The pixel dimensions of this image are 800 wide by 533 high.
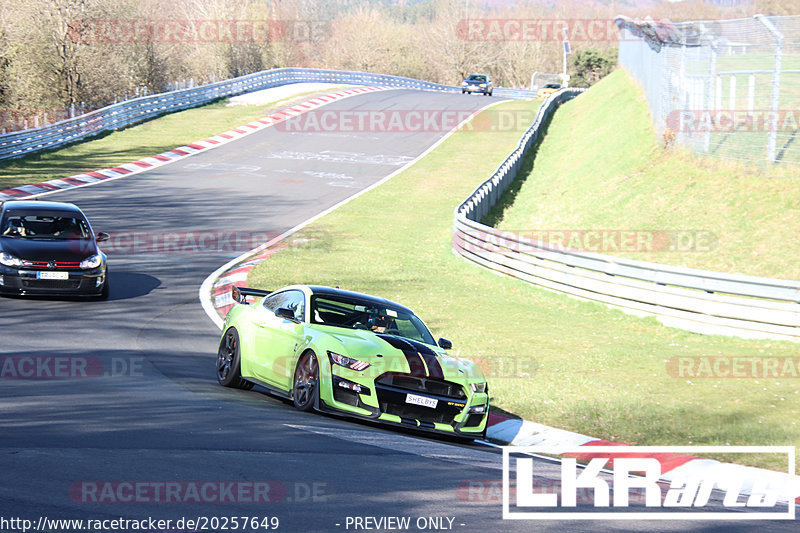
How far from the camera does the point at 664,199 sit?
23.2 metres

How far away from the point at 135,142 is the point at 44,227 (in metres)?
24.3

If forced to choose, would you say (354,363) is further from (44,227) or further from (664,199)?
(664,199)

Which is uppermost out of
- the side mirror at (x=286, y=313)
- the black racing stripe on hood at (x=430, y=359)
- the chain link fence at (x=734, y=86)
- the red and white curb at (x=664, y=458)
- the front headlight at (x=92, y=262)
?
the chain link fence at (x=734, y=86)

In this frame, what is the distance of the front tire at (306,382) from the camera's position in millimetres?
9656

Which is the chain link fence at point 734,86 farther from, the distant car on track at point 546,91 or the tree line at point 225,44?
the distant car on track at point 546,91

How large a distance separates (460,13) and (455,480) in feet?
401

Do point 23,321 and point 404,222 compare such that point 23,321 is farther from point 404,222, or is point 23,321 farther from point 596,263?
point 404,222

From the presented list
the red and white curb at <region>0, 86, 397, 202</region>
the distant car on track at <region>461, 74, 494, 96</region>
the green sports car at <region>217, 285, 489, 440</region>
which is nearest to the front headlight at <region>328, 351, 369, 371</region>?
the green sports car at <region>217, 285, 489, 440</region>

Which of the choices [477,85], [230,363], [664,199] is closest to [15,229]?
[230,363]

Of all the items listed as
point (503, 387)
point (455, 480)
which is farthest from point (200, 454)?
point (503, 387)

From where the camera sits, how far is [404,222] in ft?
93.8

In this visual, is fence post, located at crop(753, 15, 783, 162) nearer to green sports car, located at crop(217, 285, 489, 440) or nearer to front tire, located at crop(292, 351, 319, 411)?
green sports car, located at crop(217, 285, 489, 440)

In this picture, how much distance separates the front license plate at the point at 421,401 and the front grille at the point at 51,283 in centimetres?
910

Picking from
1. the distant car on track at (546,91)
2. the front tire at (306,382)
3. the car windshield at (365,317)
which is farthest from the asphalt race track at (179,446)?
the distant car on track at (546,91)
